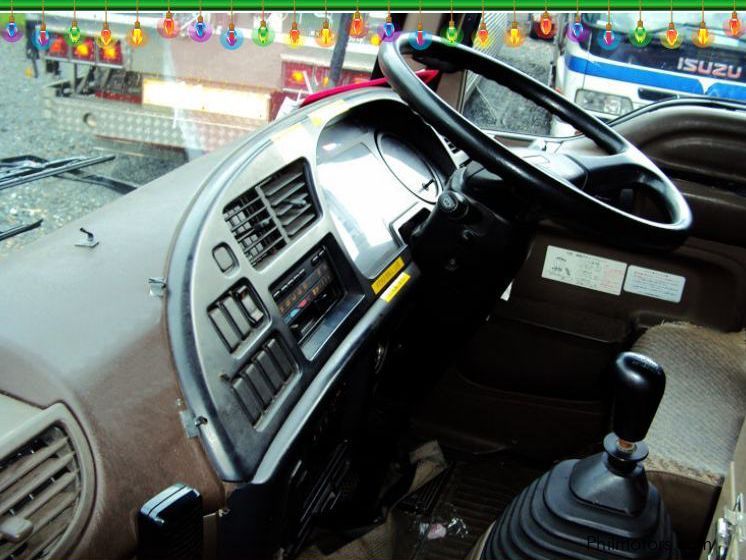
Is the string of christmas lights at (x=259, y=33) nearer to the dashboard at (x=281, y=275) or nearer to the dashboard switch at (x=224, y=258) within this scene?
the dashboard at (x=281, y=275)

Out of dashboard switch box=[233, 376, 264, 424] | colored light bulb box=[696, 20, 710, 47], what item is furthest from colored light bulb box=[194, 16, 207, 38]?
colored light bulb box=[696, 20, 710, 47]

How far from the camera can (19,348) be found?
2.98 ft

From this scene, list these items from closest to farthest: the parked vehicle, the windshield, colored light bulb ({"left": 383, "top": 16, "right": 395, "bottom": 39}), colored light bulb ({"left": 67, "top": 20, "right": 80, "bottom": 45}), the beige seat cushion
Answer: the windshield, colored light bulb ({"left": 67, "top": 20, "right": 80, "bottom": 45}), the beige seat cushion, colored light bulb ({"left": 383, "top": 16, "right": 395, "bottom": 39}), the parked vehicle

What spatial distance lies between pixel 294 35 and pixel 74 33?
1.48 ft

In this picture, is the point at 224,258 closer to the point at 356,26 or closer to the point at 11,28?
the point at 11,28

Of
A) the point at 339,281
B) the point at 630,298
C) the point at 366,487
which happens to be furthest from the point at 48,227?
the point at 630,298

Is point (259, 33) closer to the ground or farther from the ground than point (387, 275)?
farther from the ground

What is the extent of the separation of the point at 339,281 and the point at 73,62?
2.13 feet

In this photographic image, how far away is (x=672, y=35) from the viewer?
244 cm

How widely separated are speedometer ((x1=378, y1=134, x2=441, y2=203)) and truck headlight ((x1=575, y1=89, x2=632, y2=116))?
1.07 metres

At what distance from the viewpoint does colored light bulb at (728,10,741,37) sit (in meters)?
2.00

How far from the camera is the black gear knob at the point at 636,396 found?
3.51ft

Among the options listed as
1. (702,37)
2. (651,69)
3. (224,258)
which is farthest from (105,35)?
(651,69)

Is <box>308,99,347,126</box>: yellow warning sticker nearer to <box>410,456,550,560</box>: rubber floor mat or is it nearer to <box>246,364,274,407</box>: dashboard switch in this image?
<box>246,364,274,407</box>: dashboard switch
